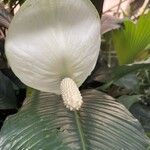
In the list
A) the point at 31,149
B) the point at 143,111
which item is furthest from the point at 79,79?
the point at 143,111

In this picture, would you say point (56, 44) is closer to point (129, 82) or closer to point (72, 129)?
point (72, 129)

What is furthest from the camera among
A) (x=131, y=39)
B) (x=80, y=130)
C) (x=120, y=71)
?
(x=131, y=39)

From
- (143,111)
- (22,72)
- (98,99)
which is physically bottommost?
(143,111)

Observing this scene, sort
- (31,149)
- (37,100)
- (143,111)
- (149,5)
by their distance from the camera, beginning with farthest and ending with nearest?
(149,5) → (143,111) → (37,100) → (31,149)

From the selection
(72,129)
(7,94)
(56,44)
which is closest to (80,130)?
(72,129)

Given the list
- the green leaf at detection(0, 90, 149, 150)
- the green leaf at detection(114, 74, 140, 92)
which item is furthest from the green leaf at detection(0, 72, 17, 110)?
the green leaf at detection(114, 74, 140, 92)

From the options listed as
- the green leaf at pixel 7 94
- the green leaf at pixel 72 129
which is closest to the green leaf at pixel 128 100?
the green leaf at pixel 72 129

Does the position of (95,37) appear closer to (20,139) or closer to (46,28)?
(46,28)

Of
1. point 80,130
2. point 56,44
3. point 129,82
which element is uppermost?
point 56,44
